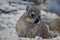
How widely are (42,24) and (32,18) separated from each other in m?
0.30

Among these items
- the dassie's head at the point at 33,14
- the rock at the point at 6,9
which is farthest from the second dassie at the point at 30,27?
the rock at the point at 6,9

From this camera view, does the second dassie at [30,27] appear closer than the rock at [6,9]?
Yes

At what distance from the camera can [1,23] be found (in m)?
4.69

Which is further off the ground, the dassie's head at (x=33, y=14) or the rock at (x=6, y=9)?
the dassie's head at (x=33, y=14)

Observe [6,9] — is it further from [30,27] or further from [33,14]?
[33,14]

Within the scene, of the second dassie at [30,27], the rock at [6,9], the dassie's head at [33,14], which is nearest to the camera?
the dassie's head at [33,14]

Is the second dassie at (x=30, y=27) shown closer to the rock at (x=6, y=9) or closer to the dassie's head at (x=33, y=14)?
the dassie's head at (x=33, y=14)

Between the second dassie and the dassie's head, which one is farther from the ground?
the dassie's head

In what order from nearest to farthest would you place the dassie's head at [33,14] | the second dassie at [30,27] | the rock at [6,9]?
the dassie's head at [33,14] < the second dassie at [30,27] < the rock at [6,9]

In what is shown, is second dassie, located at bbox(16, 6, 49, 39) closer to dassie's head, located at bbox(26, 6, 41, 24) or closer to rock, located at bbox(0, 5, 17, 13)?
dassie's head, located at bbox(26, 6, 41, 24)

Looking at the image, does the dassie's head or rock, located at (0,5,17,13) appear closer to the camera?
the dassie's head

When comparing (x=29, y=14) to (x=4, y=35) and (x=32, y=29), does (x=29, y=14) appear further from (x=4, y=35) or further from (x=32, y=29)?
(x=4, y=35)

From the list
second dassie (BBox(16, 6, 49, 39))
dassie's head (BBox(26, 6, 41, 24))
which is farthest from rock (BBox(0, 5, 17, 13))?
dassie's head (BBox(26, 6, 41, 24))

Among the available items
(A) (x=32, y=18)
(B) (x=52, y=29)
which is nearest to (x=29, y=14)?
(A) (x=32, y=18)
